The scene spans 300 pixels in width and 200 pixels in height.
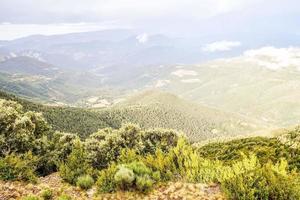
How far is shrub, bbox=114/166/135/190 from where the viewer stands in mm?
16845

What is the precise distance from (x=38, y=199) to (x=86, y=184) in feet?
12.8

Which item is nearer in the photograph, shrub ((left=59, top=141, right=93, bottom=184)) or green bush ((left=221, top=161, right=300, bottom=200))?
green bush ((left=221, top=161, right=300, bottom=200))

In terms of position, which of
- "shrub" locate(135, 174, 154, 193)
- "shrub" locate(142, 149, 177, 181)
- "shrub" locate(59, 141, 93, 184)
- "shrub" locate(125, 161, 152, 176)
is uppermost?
"shrub" locate(125, 161, 152, 176)

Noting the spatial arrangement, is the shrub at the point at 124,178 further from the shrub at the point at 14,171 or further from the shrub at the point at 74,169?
the shrub at the point at 14,171

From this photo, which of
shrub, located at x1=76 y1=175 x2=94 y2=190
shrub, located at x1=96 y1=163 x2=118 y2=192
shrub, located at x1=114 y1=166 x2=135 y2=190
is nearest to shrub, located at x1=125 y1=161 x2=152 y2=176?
shrub, located at x1=114 y1=166 x2=135 y2=190

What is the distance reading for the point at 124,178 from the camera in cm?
1688

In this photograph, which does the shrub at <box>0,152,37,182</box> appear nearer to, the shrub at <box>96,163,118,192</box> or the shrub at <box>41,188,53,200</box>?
the shrub at <box>41,188,53,200</box>

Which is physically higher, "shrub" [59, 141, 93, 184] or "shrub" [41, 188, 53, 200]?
"shrub" [41, 188, 53, 200]

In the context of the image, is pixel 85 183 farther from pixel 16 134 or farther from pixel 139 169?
pixel 16 134

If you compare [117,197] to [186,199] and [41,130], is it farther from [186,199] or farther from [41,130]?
[41,130]

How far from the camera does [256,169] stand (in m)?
16.1

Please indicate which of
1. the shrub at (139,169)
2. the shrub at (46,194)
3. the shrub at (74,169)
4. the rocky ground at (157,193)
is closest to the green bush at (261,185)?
the rocky ground at (157,193)

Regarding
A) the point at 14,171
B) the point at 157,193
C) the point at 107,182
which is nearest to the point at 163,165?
the point at 157,193

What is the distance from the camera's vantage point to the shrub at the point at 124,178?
16.8 m
